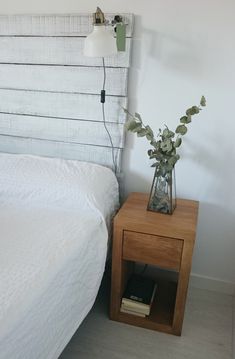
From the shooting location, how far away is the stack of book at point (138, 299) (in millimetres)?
1746

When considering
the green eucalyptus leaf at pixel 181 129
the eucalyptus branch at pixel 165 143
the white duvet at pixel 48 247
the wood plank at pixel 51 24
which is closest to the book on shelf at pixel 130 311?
the white duvet at pixel 48 247

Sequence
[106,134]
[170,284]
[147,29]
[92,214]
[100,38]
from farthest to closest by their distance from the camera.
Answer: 1. [170,284]
2. [106,134]
3. [147,29]
4. [92,214]
5. [100,38]

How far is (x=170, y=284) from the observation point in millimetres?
2070

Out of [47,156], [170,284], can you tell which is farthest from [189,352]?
[47,156]

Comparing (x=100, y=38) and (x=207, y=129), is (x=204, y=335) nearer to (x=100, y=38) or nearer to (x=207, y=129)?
(x=207, y=129)

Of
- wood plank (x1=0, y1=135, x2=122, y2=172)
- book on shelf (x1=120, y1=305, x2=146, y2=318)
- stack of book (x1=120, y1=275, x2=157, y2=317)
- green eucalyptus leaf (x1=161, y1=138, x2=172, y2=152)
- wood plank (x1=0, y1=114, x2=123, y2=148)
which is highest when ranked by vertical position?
green eucalyptus leaf (x1=161, y1=138, x2=172, y2=152)

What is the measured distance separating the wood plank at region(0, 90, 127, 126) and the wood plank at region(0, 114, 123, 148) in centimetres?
4

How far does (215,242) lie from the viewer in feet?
6.61

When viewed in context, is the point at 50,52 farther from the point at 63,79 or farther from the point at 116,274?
the point at 116,274

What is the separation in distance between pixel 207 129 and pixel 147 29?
2.16ft

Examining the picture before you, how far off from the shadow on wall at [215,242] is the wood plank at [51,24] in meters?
1.18

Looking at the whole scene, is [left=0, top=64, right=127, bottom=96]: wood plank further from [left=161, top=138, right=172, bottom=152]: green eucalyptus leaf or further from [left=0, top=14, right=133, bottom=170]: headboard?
[left=161, top=138, right=172, bottom=152]: green eucalyptus leaf

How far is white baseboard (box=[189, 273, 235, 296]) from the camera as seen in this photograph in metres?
2.04

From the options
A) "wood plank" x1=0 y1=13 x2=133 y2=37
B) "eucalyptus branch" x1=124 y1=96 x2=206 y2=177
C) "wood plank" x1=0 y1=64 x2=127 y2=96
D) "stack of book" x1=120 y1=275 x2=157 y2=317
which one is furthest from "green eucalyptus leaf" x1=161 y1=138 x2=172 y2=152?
"stack of book" x1=120 y1=275 x2=157 y2=317
